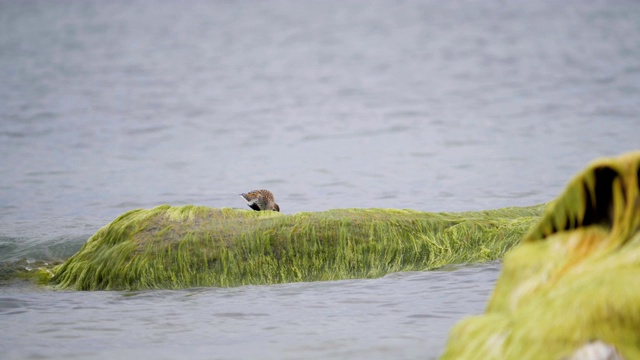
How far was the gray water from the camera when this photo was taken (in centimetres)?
719

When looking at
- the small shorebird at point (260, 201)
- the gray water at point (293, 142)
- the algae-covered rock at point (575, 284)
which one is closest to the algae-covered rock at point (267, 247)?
the gray water at point (293, 142)

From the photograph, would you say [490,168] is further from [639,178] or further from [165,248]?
[639,178]

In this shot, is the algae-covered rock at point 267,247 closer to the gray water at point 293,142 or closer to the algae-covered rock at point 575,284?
the gray water at point 293,142

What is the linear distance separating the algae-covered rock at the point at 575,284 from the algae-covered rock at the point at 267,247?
3.62 m

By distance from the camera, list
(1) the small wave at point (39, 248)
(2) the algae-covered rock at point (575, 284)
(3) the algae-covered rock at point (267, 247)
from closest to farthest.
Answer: (2) the algae-covered rock at point (575, 284), (3) the algae-covered rock at point (267, 247), (1) the small wave at point (39, 248)

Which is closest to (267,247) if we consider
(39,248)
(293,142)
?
(39,248)

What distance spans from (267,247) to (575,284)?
4.19 m

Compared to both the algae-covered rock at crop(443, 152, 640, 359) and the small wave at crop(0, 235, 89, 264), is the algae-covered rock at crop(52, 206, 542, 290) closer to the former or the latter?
the small wave at crop(0, 235, 89, 264)

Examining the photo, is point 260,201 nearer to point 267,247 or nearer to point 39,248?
point 267,247

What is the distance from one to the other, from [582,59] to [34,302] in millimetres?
29360

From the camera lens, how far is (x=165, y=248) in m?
8.07

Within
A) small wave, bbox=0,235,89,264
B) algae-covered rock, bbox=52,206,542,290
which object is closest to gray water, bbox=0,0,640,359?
small wave, bbox=0,235,89,264

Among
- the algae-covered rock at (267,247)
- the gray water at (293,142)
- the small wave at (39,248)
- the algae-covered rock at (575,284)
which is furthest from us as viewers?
the small wave at (39,248)

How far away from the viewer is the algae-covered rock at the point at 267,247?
807 centimetres
